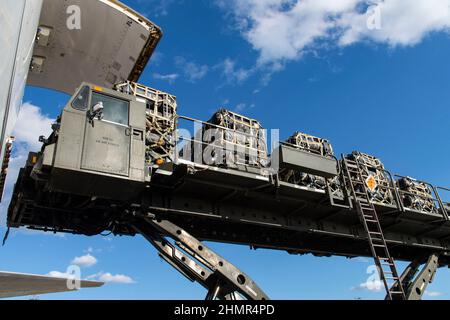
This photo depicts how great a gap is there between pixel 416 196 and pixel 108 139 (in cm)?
1114

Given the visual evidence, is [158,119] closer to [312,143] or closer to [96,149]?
[96,149]

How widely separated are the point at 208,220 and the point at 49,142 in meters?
4.95

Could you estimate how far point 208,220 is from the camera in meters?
10.7

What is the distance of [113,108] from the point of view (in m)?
8.26

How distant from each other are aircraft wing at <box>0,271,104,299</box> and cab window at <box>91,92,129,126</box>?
11.4ft

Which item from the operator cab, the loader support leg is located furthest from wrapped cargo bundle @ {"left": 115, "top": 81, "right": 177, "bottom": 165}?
the loader support leg

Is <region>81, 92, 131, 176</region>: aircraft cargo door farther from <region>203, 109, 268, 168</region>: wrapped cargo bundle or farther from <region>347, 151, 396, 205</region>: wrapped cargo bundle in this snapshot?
<region>347, 151, 396, 205</region>: wrapped cargo bundle

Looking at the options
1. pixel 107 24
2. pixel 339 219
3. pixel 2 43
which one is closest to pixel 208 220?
pixel 339 219

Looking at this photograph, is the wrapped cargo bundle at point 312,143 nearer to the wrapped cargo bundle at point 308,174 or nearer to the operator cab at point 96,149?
the wrapped cargo bundle at point 308,174

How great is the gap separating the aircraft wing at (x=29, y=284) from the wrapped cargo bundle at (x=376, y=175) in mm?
9350
